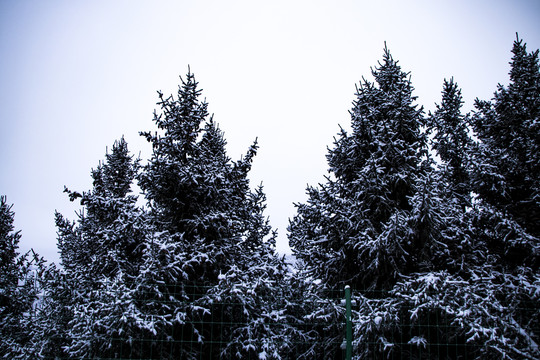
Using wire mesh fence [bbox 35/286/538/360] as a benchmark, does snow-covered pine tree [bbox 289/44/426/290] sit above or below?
above

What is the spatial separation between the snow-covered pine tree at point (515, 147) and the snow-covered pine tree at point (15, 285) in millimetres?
14509

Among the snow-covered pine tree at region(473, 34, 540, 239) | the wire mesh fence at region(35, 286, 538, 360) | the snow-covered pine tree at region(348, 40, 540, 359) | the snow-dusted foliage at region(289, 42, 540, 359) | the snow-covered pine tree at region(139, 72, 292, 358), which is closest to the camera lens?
the snow-covered pine tree at region(348, 40, 540, 359)

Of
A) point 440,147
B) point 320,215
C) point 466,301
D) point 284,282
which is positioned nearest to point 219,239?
point 284,282

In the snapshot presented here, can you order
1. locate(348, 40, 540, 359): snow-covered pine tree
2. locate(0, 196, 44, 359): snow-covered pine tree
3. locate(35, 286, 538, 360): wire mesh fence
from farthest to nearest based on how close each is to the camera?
locate(0, 196, 44, 359): snow-covered pine tree
locate(35, 286, 538, 360): wire mesh fence
locate(348, 40, 540, 359): snow-covered pine tree

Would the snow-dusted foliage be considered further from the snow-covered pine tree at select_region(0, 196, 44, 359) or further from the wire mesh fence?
the snow-covered pine tree at select_region(0, 196, 44, 359)

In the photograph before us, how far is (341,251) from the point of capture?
28.6ft

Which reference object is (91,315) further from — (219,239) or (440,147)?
(440,147)

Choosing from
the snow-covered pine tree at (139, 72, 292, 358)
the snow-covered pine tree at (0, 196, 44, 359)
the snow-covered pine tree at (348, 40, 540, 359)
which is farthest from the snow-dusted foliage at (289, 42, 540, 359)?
the snow-covered pine tree at (0, 196, 44, 359)

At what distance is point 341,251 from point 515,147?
6.13 metres

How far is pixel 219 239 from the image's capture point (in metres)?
8.83

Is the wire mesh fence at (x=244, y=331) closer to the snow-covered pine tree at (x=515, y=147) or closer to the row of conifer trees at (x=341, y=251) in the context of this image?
the row of conifer trees at (x=341, y=251)

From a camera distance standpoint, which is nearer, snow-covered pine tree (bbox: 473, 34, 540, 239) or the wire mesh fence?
the wire mesh fence

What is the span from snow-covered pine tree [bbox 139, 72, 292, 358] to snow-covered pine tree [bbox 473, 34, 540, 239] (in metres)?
6.49

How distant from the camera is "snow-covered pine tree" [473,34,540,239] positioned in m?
9.05
